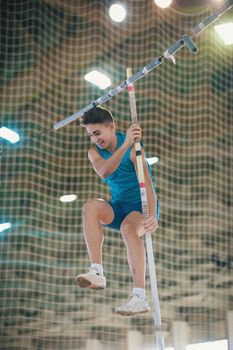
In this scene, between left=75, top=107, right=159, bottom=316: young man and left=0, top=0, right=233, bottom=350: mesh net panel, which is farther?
left=0, top=0, right=233, bottom=350: mesh net panel

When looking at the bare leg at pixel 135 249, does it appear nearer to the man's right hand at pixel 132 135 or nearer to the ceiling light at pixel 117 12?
the man's right hand at pixel 132 135

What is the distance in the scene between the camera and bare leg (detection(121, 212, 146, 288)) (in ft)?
10.6

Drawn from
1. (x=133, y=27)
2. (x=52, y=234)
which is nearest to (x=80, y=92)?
(x=133, y=27)

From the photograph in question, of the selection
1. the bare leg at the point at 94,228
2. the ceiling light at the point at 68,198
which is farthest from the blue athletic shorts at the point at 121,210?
the ceiling light at the point at 68,198

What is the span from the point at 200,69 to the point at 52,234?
101 inches

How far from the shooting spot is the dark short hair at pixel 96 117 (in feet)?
11.3

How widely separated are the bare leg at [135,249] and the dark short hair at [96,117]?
535mm

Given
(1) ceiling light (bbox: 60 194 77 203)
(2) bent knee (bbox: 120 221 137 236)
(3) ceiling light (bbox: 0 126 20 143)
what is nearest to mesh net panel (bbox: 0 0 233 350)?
(1) ceiling light (bbox: 60 194 77 203)

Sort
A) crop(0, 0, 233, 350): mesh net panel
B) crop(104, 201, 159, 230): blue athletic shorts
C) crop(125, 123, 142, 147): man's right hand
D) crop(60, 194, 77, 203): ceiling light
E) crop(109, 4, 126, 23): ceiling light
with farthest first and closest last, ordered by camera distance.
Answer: crop(60, 194, 77, 203): ceiling light → crop(0, 0, 233, 350): mesh net panel → crop(109, 4, 126, 23): ceiling light → crop(104, 201, 159, 230): blue athletic shorts → crop(125, 123, 142, 147): man's right hand

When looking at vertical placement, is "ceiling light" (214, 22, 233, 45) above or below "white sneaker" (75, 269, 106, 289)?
above

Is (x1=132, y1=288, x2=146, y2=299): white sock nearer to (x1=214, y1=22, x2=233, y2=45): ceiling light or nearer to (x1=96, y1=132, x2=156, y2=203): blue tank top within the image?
(x1=96, y1=132, x2=156, y2=203): blue tank top

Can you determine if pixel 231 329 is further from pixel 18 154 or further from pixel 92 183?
pixel 18 154

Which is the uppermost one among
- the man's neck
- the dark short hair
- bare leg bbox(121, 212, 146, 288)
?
the dark short hair

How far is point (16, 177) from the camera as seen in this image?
7242mm
